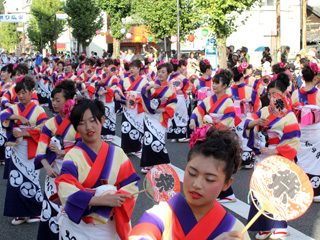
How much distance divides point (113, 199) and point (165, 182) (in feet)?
1.51

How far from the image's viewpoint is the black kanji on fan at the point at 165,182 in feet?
9.02

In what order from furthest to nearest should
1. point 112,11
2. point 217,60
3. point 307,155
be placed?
point 112,11
point 217,60
point 307,155

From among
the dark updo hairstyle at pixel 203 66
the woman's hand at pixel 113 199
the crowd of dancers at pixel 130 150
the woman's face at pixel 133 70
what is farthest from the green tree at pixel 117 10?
the woman's hand at pixel 113 199

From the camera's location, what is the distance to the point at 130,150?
9273 millimetres

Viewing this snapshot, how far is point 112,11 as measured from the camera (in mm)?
35281

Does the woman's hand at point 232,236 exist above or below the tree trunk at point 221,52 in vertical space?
below

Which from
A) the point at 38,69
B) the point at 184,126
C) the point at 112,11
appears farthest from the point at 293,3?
the point at 184,126

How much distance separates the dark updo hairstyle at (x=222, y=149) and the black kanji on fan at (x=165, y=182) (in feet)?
1.14

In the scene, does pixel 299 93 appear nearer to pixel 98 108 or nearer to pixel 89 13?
pixel 98 108

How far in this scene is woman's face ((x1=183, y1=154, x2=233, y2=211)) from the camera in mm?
2232

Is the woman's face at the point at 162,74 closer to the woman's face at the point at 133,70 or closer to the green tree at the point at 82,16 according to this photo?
the woman's face at the point at 133,70

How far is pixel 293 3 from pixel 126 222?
36.0 meters

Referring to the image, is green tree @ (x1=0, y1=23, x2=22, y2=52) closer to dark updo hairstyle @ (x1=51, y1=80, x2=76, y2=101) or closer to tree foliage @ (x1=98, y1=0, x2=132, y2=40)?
tree foliage @ (x1=98, y1=0, x2=132, y2=40)

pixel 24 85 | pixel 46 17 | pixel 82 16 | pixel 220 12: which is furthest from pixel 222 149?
pixel 46 17
